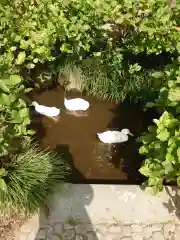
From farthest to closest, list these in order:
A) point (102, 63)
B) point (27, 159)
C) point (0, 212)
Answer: point (102, 63)
point (27, 159)
point (0, 212)

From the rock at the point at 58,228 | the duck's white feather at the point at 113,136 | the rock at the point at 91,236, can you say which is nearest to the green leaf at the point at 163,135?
the rock at the point at 91,236

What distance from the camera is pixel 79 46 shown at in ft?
15.9

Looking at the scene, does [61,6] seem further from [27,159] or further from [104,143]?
[27,159]

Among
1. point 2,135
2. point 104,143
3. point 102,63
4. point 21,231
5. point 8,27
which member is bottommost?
point 21,231

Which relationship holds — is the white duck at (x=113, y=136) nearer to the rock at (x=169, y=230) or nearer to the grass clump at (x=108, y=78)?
the grass clump at (x=108, y=78)

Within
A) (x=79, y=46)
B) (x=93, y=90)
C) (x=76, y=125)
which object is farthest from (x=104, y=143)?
(x=79, y=46)

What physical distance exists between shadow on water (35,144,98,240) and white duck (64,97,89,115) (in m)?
1.38

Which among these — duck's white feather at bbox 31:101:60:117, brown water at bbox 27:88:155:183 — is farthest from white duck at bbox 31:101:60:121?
brown water at bbox 27:88:155:183

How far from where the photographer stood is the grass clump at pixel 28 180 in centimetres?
341

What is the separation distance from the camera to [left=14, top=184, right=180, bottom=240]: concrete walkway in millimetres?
3410

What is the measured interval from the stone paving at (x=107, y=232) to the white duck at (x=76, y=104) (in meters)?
1.74

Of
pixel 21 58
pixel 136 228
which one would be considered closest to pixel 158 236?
pixel 136 228

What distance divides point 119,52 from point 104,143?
119 cm

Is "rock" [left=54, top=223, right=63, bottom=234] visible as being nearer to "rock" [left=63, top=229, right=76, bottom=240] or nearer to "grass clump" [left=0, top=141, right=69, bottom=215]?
"rock" [left=63, top=229, right=76, bottom=240]
